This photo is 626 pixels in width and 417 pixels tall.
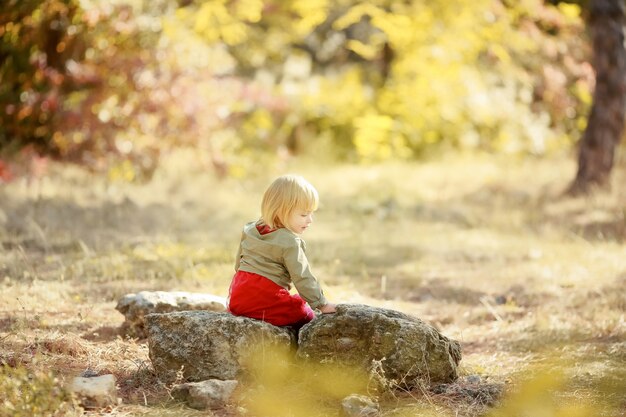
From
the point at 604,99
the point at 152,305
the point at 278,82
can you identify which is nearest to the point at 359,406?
the point at 152,305

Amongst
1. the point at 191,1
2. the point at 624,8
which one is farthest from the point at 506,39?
the point at 191,1

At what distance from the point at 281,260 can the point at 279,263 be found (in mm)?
42

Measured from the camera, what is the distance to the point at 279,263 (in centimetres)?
448

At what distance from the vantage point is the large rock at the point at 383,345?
422 centimetres

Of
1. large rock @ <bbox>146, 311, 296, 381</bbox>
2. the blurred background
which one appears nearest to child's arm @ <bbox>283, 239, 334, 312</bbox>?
large rock @ <bbox>146, 311, 296, 381</bbox>

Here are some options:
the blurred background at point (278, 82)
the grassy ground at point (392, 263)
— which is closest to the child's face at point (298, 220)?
the grassy ground at point (392, 263)

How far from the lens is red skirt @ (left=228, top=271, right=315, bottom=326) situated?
4.45m

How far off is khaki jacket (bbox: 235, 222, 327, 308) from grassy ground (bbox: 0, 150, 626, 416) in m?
0.72

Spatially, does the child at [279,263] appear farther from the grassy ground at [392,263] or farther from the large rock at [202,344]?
the grassy ground at [392,263]

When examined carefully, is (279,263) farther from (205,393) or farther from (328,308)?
(205,393)

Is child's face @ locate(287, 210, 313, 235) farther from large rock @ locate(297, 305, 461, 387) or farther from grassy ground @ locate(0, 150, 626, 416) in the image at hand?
grassy ground @ locate(0, 150, 626, 416)

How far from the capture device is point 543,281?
690 cm

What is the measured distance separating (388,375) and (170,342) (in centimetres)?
115

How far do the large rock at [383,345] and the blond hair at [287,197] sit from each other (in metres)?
0.58
